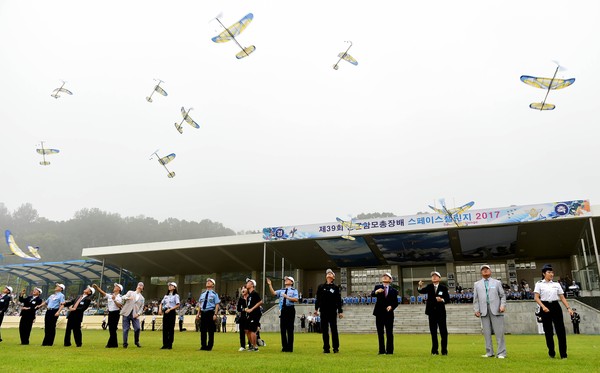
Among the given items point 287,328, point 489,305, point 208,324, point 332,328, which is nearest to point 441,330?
point 489,305

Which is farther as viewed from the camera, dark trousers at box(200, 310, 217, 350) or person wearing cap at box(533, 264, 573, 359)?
dark trousers at box(200, 310, 217, 350)

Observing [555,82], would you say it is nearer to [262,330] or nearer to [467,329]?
[467,329]

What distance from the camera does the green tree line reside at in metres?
85.5

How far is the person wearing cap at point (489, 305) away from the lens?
7914 mm

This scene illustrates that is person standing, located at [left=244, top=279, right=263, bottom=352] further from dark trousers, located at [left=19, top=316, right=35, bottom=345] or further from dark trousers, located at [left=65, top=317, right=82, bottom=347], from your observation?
dark trousers, located at [left=19, top=316, right=35, bottom=345]

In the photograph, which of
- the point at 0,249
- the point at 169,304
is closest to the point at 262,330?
the point at 169,304

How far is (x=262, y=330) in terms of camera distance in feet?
88.3

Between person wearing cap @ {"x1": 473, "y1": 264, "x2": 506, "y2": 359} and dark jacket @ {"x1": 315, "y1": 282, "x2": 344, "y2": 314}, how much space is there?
2686mm

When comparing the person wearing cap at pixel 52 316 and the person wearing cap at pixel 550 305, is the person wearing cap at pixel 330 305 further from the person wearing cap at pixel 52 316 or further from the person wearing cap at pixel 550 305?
the person wearing cap at pixel 52 316

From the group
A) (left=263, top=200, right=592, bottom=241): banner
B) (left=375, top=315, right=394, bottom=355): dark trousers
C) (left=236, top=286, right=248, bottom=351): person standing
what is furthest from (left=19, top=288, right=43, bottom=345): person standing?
(left=263, top=200, right=592, bottom=241): banner

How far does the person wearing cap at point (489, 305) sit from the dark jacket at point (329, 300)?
269 centimetres

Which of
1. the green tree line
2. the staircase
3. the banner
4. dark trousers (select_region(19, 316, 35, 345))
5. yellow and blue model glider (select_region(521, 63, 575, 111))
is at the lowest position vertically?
the staircase

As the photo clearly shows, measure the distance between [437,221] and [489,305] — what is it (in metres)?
18.4

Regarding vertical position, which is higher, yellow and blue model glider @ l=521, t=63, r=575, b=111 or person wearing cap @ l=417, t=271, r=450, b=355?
yellow and blue model glider @ l=521, t=63, r=575, b=111
